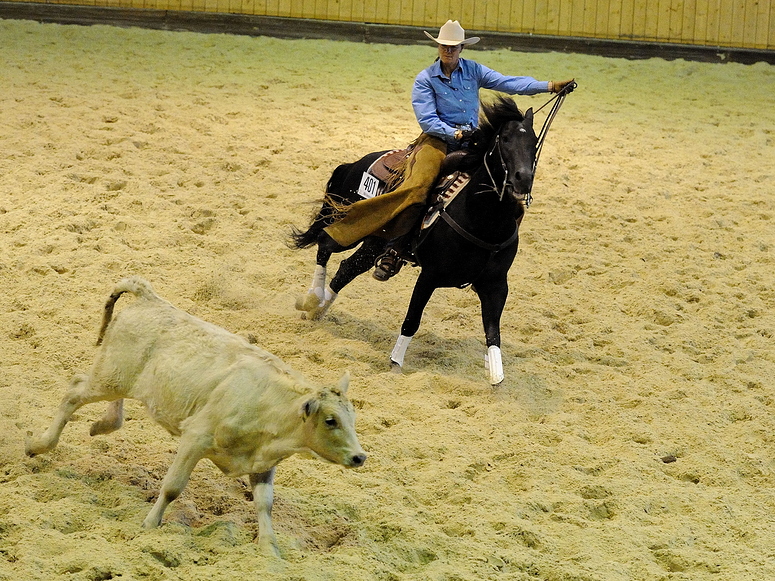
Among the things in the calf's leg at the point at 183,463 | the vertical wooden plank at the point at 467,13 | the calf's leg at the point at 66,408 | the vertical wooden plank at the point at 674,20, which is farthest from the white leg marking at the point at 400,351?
the vertical wooden plank at the point at 674,20

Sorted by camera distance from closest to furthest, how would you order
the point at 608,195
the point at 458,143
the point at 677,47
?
1. the point at 458,143
2. the point at 608,195
3. the point at 677,47

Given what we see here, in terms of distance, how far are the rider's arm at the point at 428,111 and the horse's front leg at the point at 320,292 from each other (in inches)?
47.4

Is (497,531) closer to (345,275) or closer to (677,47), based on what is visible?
(345,275)

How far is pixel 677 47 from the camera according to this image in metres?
13.5

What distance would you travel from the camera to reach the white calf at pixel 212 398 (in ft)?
11.7

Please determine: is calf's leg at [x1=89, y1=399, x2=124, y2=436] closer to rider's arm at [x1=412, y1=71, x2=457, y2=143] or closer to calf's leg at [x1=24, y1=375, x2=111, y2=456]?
calf's leg at [x1=24, y1=375, x2=111, y2=456]

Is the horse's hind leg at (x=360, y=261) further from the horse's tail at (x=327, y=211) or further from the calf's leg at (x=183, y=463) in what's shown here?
the calf's leg at (x=183, y=463)

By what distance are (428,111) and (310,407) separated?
3496mm

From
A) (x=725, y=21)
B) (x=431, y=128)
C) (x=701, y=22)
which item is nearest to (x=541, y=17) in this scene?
(x=701, y=22)

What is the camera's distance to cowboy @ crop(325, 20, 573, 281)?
643cm

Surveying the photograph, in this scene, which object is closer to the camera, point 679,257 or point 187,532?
point 187,532

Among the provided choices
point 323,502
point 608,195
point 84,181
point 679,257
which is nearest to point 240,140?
point 84,181

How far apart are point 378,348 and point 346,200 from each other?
1213 mm

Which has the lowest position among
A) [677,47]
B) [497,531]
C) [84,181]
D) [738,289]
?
[497,531]
